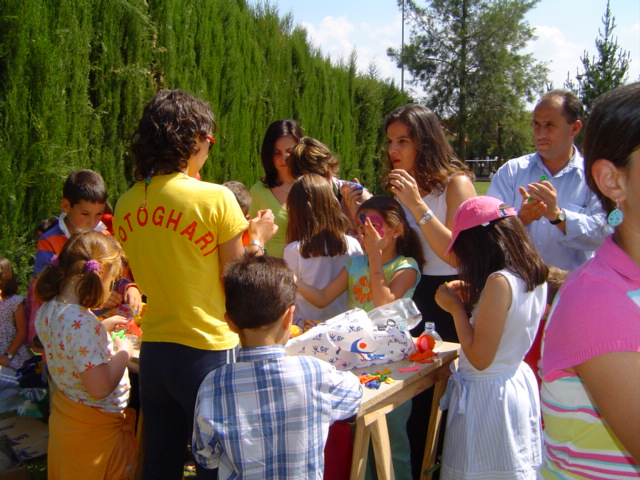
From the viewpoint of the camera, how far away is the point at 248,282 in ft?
5.63

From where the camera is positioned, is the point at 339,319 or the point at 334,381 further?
the point at 339,319

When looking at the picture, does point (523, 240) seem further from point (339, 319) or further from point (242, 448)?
point (242, 448)

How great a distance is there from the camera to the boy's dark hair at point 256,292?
169 cm

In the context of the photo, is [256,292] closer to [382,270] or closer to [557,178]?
[382,270]

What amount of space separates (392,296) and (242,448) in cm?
117

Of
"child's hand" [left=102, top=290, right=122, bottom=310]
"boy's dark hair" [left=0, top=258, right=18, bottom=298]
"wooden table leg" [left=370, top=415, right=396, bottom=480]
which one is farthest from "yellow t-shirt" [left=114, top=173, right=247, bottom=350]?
"boy's dark hair" [left=0, top=258, right=18, bottom=298]

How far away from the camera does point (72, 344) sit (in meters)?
2.19

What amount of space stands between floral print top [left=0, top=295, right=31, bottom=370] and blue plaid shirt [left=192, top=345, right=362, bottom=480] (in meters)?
2.75

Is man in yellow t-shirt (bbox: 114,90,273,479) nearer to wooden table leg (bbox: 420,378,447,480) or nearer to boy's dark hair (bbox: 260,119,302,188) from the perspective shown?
wooden table leg (bbox: 420,378,447,480)

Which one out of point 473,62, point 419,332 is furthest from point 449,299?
point 473,62

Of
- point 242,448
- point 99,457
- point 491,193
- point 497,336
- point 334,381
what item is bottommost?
point 99,457

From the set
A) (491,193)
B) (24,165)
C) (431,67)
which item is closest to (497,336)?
(491,193)

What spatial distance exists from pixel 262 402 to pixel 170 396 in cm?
50

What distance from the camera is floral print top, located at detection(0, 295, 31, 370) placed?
378 centimetres
